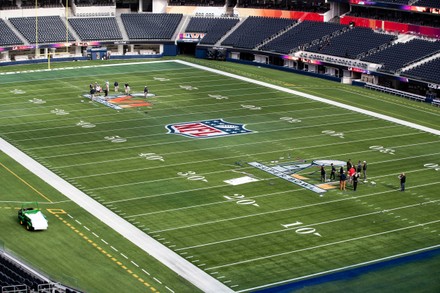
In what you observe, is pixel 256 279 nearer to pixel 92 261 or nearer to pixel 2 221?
pixel 92 261

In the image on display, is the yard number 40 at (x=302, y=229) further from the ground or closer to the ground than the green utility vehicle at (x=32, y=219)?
closer to the ground

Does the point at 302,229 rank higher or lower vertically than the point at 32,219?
lower

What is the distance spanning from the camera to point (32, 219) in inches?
1890

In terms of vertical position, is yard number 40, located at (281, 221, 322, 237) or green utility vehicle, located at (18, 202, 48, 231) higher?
green utility vehicle, located at (18, 202, 48, 231)

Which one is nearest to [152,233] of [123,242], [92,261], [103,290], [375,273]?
[123,242]

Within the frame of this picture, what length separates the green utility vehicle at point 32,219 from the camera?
4791cm

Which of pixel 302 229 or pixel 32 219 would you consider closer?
pixel 32 219

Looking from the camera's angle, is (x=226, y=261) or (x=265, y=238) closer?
(x=226, y=261)

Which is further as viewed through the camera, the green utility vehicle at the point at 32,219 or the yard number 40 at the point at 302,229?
the yard number 40 at the point at 302,229

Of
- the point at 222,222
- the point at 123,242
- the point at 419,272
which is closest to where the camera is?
the point at 419,272

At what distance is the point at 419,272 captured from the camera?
43.3 meters

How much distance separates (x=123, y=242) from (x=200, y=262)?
4786mm

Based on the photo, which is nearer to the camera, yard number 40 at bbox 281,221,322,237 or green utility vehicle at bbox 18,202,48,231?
green utility vehicle at bbox 18,202,48,231

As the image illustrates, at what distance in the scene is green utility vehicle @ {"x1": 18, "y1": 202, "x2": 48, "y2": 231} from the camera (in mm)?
47906
